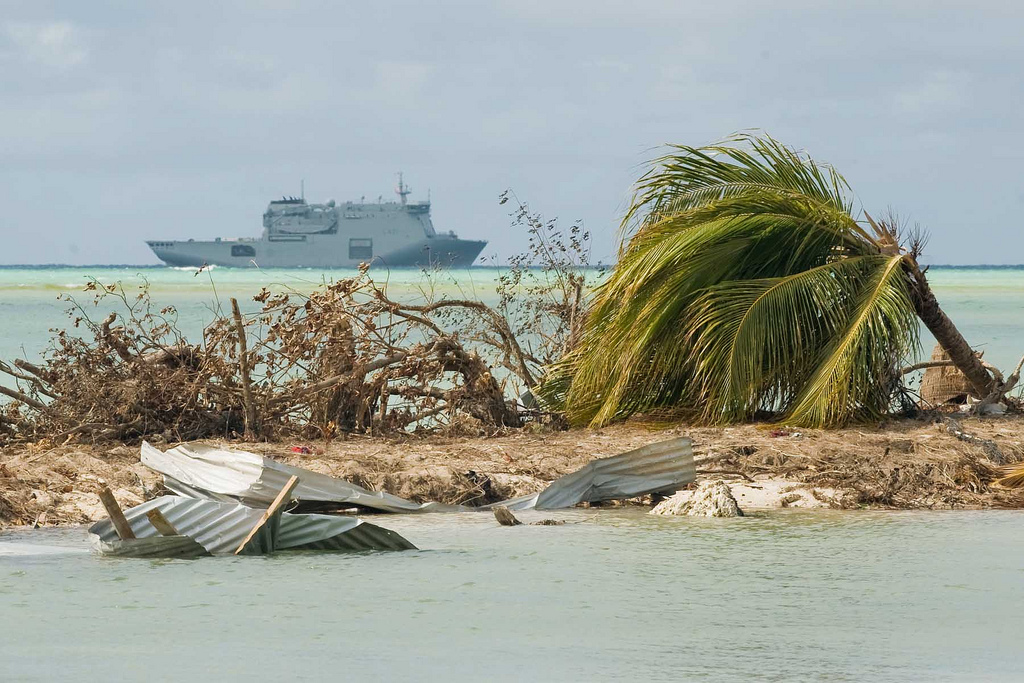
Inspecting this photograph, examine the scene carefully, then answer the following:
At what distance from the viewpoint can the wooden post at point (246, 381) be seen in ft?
32.7

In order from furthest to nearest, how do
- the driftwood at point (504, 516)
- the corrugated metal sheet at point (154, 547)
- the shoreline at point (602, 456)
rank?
the shoreline at point (602, 456) → the driftwood at point (504, 516) → the corrugated metal sheet at point (154, 547)

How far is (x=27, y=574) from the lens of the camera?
20.9 ft

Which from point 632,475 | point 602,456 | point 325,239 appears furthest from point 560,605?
point 325,239

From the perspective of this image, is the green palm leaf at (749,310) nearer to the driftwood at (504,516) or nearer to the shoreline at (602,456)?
the shoreline at (602,456)

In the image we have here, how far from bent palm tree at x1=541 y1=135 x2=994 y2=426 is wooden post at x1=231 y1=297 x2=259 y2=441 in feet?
7.63

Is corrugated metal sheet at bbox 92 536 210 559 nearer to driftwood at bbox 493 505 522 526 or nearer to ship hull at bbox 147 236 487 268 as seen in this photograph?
driftwood at bbox 493 505 522 526

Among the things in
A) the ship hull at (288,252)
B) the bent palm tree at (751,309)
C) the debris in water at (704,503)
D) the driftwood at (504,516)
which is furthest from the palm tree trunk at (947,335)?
the ship hull at (288,252)

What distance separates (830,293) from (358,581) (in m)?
5.05

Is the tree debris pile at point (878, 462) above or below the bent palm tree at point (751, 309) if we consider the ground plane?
below

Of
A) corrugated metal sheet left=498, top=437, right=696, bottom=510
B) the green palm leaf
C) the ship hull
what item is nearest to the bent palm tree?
the green palm leaf

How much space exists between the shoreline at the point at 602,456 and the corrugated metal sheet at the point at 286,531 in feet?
3.21

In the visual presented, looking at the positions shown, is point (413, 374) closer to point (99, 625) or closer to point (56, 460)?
point (56, 460)

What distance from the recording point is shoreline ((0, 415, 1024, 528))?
8.27 m

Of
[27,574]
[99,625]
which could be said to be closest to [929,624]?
[99,625]
